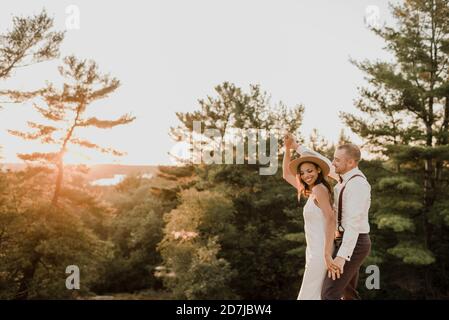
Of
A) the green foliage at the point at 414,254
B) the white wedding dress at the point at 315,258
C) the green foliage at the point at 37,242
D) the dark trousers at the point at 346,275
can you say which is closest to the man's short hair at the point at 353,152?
the white wedding dress at the point at 315,258

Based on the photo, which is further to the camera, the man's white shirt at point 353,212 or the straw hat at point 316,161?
the straw hat at point 316,161

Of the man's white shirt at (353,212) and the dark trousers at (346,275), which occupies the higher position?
the man's white shirt at (353,212)

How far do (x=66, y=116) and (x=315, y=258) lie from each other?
1988 cm

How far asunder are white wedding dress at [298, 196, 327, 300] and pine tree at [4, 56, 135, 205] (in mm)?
18818

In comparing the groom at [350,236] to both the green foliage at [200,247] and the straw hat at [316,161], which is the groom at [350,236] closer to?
the straw hat at [316,161]

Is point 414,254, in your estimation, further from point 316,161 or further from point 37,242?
point 37,242

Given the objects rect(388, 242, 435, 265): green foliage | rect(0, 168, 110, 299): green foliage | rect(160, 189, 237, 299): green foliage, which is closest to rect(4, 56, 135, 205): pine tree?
rect(0, 168, 110, 299): green foliage

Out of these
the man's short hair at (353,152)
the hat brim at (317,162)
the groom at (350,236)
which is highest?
the man's short hair at (353,152)

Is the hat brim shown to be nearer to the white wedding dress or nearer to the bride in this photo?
the bride

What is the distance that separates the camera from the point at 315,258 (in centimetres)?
364

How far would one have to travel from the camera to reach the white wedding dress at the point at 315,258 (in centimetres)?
362

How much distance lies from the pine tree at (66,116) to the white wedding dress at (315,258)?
18.8 metres
